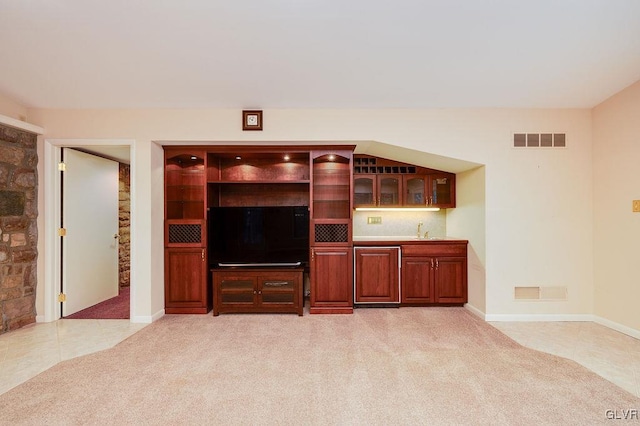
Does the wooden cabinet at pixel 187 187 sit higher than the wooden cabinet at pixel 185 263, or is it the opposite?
the wooden cabinet at pixel 187 187

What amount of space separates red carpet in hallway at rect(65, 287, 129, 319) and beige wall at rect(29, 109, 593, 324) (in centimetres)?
55

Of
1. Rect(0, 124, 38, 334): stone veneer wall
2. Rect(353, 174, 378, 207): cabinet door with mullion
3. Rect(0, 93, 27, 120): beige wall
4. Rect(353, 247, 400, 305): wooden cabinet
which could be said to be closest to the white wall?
Rect(353, 247, 400, 305): wooden cabinet

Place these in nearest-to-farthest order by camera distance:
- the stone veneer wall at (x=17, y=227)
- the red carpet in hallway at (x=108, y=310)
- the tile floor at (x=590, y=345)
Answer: the tile floor at (x=590, y=345), the stone veneer wall at (x=17, y=227), the red carpet in hallway at (x=108, y=310)

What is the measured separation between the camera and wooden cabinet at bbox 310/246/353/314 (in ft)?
12.8

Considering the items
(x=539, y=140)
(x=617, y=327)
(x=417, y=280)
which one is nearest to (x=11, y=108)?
(x=417, y=280)

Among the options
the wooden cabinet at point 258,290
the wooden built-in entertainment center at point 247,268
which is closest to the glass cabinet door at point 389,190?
the wooden built-in entertainment center at point 247,268

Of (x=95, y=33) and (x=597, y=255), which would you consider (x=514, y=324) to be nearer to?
(x=597, y=255)

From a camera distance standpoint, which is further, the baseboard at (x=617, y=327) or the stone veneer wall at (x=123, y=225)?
the stone veneer wall at (x=123, y=225)

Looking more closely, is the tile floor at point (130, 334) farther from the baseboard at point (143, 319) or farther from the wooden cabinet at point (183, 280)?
the wooden cabinet at point (183, 280)

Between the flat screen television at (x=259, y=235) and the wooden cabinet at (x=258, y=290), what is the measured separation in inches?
7.5

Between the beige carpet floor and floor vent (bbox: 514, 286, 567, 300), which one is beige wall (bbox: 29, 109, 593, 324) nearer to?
floor vent (bbox: 514, 286, 567, 300)

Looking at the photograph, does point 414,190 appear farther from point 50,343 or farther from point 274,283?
point 50,343

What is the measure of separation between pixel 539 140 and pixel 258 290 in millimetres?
3986

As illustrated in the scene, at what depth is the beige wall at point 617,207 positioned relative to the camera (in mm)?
3115
